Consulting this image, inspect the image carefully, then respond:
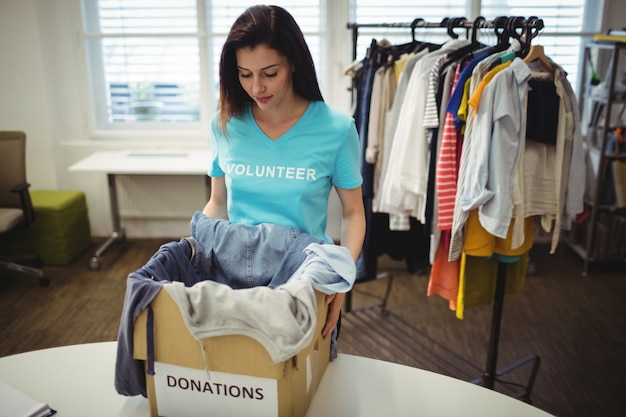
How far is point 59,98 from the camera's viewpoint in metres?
4.18

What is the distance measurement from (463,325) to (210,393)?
229 centimetres

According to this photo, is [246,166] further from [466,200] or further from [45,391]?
[466,200]

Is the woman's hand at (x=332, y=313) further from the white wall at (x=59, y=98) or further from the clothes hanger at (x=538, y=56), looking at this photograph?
the white wall at (x=59, y=98)

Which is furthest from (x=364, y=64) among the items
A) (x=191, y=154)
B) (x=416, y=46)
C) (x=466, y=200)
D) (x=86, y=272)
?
(x=86, y=272)

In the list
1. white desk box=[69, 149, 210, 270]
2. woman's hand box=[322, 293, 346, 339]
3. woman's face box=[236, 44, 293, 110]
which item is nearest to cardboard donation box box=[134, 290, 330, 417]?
woman's hand box=[322, 293, 346, 339]

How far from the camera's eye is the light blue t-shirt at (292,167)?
1289mm

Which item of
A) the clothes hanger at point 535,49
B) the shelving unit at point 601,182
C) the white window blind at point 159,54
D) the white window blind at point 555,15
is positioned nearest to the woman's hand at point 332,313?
the clothes hanger at point 535,49

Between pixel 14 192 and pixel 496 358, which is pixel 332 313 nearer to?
pixel 496 358

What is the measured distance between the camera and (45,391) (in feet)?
3.92

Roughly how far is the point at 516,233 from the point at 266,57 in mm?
1262

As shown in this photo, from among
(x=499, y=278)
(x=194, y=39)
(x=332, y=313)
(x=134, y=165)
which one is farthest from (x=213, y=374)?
(x=194, y=39)

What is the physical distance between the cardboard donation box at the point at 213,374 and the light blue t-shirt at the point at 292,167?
12.6 inches

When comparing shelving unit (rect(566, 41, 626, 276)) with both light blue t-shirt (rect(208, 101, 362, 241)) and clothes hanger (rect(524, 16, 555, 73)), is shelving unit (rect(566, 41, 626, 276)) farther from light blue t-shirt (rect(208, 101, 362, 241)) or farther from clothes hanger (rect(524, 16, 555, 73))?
light blue t-shirt (rect(208, 101, 362, 241))

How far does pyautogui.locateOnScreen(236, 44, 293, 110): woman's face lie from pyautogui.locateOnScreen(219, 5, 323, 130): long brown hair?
0.01m
